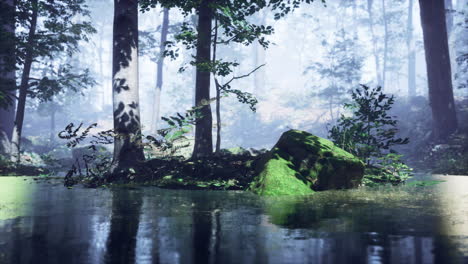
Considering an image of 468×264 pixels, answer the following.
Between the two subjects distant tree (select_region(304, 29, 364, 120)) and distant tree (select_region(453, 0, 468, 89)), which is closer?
distant tree (select_region(453, 0, 468, 89))

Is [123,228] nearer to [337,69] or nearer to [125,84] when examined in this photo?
[125,84]

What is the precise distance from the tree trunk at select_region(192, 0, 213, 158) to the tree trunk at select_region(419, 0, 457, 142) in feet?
38.3

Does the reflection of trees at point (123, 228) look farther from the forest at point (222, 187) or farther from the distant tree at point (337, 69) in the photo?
the distant tree at point (337, 69)

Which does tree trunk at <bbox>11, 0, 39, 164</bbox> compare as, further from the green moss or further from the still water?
the green moss

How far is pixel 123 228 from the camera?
4594 mm

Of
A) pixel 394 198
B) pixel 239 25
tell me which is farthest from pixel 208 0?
pixel 394 198

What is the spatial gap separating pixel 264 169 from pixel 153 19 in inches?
3427

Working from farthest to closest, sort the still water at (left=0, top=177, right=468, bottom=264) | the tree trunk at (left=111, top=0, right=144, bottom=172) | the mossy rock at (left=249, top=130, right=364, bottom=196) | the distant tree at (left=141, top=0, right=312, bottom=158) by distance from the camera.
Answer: the distant tree at (left=141, top=0, right=312, bottom=158)
the tree trunk at (left=111, top=0, right=144, bottom=172)
the mossy rock at (left=249, top=130, right=364, bottom=196)
the still water at (left=0, top=177, right=468, bottom=264)

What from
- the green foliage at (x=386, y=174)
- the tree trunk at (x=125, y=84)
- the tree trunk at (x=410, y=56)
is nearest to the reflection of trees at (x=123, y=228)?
the tree trunk at (x=125, y=84)

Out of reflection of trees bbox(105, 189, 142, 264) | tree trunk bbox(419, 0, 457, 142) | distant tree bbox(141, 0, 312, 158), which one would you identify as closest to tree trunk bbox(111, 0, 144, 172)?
distant tree bbox(141, 0, 312, 158)

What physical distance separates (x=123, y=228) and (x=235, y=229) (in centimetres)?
131

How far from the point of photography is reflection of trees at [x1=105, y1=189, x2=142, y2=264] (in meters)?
3.43

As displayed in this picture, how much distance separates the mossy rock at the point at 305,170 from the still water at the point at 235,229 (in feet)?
2.60

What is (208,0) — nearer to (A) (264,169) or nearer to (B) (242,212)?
(A) (264,169)
